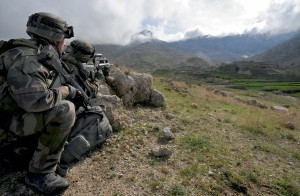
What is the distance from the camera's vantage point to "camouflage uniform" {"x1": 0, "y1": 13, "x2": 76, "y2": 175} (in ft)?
15.3

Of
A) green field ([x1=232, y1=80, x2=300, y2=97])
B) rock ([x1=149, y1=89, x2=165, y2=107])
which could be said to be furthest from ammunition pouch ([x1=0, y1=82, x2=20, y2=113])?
green field ([x1=232, y1=80, x2=300, y2=97])

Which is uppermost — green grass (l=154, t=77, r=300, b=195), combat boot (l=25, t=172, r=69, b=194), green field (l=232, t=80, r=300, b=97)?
combat boot (l=25, t=172, r=69, b=194)

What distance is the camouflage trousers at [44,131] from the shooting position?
5.04m


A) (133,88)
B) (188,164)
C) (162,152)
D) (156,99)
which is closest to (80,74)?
(162,152)

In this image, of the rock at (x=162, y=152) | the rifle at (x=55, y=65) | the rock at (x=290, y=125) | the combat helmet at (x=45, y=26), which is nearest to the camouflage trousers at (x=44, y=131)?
the rifle at (x=55, y=65)

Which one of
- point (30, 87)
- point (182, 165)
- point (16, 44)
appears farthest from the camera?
point (182, 165)

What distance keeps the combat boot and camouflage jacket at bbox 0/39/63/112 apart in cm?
127

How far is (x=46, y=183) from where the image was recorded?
5.22m

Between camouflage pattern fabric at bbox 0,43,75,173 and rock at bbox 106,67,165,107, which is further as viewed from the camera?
rock at bbox 106,67,165,107

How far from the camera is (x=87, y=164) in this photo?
22.0 feet

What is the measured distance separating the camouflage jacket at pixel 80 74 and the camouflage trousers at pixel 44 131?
1879 mm

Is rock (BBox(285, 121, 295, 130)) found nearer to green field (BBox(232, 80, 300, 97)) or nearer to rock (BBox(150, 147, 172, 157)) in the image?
rock (BBox(150, 147, 172, 157))

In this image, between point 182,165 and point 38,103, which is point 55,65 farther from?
point 182,165

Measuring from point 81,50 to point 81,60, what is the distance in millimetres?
262
